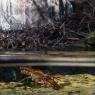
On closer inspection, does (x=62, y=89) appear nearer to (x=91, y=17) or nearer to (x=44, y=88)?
(x=44, y=88)

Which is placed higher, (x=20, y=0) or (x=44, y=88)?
(x=20, y=0)

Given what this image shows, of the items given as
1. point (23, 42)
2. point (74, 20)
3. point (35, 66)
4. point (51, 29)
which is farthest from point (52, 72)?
point (74, 20)

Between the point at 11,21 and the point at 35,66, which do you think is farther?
the point at 11,21

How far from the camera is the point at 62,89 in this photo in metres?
5.31

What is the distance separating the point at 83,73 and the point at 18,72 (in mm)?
1052

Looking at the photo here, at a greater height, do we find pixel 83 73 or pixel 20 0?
pixel 20 0

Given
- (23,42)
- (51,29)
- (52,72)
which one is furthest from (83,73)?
(51,29)

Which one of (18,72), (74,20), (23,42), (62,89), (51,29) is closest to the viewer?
(62,89)

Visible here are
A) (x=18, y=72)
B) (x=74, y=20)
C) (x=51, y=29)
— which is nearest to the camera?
(x=18, y=72)

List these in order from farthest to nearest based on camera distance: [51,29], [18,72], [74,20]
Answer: [74,20]
[51,29]
[18,72]

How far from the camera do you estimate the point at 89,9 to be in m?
15.3

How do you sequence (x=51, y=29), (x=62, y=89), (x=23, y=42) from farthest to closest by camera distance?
1. (x=51, y=29)
2. (x=23, y=42)
3. (x=62, y=89)

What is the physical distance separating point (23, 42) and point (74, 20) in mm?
2931

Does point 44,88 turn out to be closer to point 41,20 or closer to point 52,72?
point 52,72
